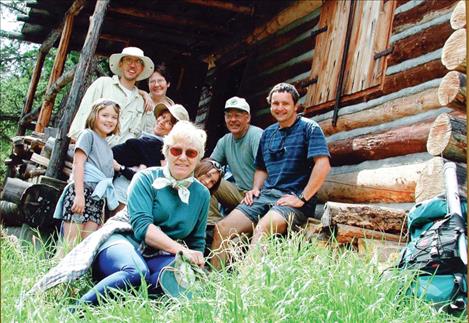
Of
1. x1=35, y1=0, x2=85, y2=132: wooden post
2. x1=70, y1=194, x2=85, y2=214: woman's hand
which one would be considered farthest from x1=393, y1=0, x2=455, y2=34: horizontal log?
x1=35, y1=0, x2=85, y2=132: wooden post

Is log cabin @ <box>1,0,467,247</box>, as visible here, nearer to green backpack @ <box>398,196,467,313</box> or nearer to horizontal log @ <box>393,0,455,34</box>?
horizontal log @ <box>393,0,455,34</box>

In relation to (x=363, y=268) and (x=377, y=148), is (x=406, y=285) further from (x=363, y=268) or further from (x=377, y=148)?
(x=377, y=148)

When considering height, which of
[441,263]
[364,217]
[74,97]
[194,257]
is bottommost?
[194,257]

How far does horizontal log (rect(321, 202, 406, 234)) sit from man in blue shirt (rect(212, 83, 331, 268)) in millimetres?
527

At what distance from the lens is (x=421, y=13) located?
18.0 ft

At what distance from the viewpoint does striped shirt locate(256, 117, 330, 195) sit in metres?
4.76

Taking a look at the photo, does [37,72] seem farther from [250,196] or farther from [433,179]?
Answer: [433,179]

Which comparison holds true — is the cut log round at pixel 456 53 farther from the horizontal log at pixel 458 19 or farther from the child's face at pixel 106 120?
the child's face at pixel 106 120

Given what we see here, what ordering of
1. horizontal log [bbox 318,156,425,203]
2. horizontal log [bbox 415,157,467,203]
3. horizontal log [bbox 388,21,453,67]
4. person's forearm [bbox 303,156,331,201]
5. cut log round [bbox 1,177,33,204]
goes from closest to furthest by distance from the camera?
horizontal log [bbox 415,157,467,203]
person's forearm [bbox 303,156,331,201]
horizontal log [bbox 318,156,425,203]
horizontal log [bbox 388,21,453,67]
cut log round [bbox 1,177,33,204]

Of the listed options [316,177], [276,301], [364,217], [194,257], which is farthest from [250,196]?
[276,301]

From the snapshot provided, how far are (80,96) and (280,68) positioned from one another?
11.2ft

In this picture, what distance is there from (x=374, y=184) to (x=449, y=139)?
1.55 m

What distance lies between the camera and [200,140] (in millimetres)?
3316

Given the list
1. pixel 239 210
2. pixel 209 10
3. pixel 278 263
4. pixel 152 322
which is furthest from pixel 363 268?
pixel 209 10
